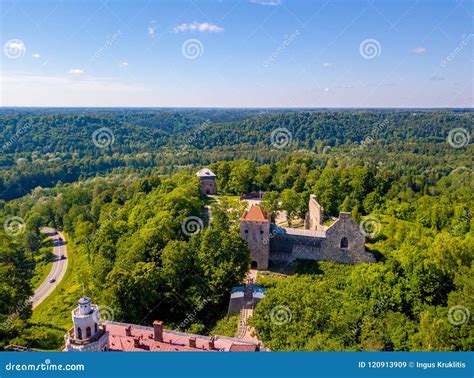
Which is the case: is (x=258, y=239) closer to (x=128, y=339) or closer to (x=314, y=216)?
(x=314, y=216)

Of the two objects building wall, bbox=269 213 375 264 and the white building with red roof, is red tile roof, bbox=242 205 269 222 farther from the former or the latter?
the white building with red roof

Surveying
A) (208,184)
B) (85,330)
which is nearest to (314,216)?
(208,184)

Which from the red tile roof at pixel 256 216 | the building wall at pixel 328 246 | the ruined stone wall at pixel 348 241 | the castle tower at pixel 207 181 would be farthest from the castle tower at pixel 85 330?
the castle tower at pixel 207 181

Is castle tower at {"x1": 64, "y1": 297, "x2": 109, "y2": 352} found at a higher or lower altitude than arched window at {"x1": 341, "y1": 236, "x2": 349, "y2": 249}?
lower

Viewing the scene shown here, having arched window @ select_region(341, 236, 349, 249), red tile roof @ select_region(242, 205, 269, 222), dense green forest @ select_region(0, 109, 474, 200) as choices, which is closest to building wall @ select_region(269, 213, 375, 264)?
arched window @ select_region(341, 236, 349, 249)

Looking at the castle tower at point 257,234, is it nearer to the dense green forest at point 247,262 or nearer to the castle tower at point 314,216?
the dense green forest at point 247,262

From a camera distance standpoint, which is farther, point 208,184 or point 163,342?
point 208,184
